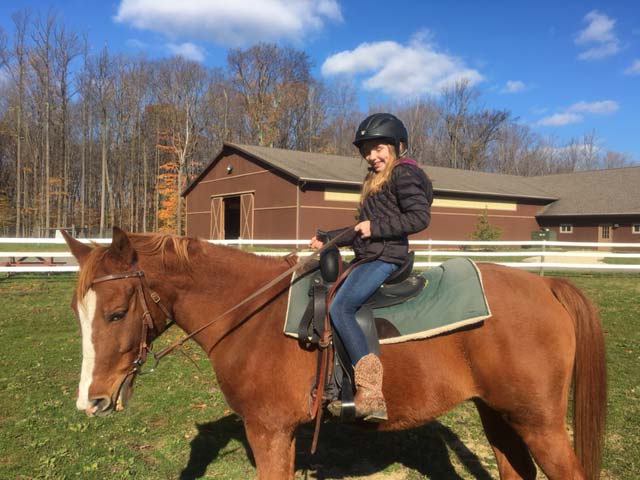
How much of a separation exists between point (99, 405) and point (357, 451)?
9.40 feet

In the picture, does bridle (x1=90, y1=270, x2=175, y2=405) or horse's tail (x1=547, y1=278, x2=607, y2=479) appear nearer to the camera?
bridle (x1=90, y1=270, x2=175, y2=405)

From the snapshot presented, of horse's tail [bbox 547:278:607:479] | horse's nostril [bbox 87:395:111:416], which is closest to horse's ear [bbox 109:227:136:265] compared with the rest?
horse's nostril [bbox 87:395:111:416]

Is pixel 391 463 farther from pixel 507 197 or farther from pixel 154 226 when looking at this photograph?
pixel 154 226

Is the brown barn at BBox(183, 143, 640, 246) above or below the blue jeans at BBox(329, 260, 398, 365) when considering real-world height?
above

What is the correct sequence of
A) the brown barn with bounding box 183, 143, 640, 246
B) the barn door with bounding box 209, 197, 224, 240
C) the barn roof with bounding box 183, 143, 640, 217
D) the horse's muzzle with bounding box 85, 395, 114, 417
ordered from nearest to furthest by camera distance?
1. the horse's muzzle with bounding box 85, 395, 114, 417
2. the brown barn with bounding box 183, 143, 640, 246
3. the barn roof with bounding box 183, 143, 640, 217
4. the barn door with bounding box 209, 197, 224, 240

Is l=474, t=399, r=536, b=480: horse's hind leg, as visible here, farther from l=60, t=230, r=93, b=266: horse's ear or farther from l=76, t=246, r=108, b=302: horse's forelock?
l=60, t=230, r=93, b=266: horse's ear

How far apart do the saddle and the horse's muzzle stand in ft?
4.27

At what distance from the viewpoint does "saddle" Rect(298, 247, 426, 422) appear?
302 cm

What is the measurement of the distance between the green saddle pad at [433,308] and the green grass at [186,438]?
2.03 meters

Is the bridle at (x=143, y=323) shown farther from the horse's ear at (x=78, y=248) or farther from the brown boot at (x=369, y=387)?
the brown boot at (x=369, y=387)

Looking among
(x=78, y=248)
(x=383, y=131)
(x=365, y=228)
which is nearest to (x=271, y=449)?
(x=365, y=228)

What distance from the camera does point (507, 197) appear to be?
37.4 meters

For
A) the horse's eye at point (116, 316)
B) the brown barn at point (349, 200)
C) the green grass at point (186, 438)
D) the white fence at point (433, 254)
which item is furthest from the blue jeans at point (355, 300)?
the brown barn at point (349, 200)

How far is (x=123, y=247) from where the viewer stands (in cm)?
297
